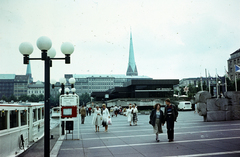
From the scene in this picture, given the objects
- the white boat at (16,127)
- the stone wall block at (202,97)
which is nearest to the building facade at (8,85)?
the stone wall block at (202,97)

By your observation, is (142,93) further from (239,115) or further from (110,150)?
(110,150)

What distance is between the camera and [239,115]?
806 inches

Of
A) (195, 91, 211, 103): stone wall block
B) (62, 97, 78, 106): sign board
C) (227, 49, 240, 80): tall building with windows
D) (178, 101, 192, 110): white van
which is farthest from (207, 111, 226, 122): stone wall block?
(227, 49, 240, 80): tall building with windows

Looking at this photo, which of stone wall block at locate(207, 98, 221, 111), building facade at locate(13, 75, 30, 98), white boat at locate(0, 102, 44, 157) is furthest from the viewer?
building facade at locate(13, 75, 30, 98)

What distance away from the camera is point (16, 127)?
10.2 metres

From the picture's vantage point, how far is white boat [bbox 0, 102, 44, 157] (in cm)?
863

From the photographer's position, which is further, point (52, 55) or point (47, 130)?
point (52, 55)

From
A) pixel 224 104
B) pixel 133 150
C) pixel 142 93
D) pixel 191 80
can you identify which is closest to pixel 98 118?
pixel 133 150

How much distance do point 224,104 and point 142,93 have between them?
55160 millimetres

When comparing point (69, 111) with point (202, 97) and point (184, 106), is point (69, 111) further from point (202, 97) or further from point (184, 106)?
point (184, 106)

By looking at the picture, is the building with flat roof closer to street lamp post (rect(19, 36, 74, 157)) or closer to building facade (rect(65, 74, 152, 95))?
street lamp post (rect(19, 36, 74, 157))

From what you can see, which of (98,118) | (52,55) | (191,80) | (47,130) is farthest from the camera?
(191,80)

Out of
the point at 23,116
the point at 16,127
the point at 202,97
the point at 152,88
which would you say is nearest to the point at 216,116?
the point at 202,97

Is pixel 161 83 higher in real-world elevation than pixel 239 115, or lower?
higher
